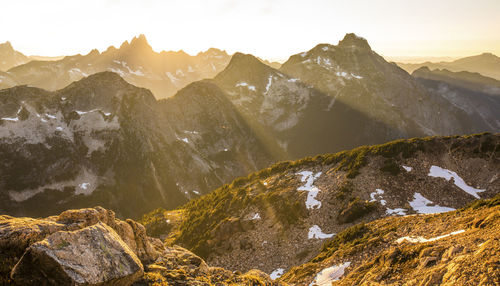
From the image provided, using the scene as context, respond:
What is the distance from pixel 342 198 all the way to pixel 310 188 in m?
6.52

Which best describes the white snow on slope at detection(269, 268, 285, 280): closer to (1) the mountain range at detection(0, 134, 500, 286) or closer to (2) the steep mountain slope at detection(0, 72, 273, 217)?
(1) the mountain range at detection(0, 134, 500, 286)

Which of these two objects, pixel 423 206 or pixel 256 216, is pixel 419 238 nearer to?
pixel 423 206

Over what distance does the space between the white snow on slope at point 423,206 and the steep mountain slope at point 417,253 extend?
623 centimetres

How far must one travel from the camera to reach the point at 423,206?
34312 mm

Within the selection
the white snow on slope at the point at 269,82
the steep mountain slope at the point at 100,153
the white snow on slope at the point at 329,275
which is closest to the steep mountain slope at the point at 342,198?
the white snow on slope at the point at 329,275

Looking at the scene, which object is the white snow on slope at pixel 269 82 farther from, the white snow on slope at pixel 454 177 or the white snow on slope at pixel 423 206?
the white snow on slope at pixel 423 206

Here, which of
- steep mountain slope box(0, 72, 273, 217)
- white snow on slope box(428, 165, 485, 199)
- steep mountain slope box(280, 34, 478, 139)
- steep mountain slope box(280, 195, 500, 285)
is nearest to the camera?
steep mountain slope box(280, 195, 500, 285)

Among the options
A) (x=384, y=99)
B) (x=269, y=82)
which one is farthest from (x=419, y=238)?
(x=384, y=99)

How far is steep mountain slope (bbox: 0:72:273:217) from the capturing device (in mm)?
97688

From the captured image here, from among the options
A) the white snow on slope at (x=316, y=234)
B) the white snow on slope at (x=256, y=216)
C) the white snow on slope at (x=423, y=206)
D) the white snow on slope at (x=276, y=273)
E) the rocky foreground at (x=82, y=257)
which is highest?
the rocky foreground at (x=82, y=257)

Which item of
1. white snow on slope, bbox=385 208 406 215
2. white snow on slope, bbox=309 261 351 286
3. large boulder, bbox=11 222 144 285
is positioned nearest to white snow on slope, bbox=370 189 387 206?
white snow on slope, bbox=385 208 406 215

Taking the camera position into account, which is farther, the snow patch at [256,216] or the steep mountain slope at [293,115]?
the steep mountain slope at [293,115]

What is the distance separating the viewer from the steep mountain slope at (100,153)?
320ft

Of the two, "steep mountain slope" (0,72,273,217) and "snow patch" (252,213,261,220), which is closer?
"snow patch" (252,213,261,220)
